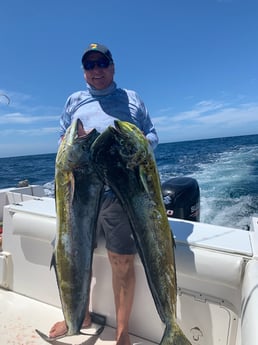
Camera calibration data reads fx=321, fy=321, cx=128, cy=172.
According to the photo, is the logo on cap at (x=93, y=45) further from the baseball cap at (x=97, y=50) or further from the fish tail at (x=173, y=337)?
the fish tail at (x=173, y=337)

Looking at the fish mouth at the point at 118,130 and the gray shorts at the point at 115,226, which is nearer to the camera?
Answer: the fish mouth at the point at 118,130

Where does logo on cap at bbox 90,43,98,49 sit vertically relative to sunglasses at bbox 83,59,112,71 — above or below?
above

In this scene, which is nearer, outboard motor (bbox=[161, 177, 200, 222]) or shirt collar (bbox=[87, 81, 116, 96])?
shirt collar (bbox=[87, 81, 116, 96])

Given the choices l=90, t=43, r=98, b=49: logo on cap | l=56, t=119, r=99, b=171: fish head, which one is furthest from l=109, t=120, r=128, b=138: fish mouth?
l=90, t=43, r=98, b=49: logo on cap

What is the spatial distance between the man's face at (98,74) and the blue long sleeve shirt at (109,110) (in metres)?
0.04

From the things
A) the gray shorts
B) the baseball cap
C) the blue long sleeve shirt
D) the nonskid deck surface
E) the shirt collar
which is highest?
the baseball cap

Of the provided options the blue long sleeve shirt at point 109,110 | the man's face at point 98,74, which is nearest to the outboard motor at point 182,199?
the blue long sleeve shirt at point 109,110

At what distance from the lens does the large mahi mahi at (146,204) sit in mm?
1668

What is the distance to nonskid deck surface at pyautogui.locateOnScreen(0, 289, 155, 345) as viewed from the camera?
85.6 inches

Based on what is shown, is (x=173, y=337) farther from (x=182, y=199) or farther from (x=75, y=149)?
(x=182, y=199)

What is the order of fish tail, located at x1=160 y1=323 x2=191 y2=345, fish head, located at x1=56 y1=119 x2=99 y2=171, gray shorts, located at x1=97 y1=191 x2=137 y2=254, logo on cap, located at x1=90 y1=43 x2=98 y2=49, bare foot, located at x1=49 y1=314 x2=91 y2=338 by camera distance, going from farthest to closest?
bare foot, located at x1=49 y1=314 x2=91 y2=338 < logo on cap, located at x1=90 y1=43 x2=98 y2=49 < gray shorts, located at x1=97 y1=191 x2=137 y2=254 < fish head, located at x1=56 y1=119 x2=99 y2=171 < fish tail, located at x1=160 y1=323 x2=191 y2=345

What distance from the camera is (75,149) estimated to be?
5.84ft

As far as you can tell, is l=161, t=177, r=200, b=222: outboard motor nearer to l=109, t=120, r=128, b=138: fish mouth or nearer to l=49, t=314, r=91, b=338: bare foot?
l=49, t=314, r=91, b=338: bare foot

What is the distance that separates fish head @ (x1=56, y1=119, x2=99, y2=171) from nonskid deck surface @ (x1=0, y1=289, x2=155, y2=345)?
4.02 ft
